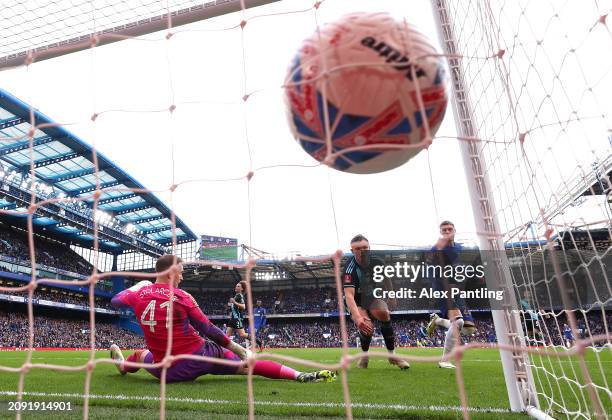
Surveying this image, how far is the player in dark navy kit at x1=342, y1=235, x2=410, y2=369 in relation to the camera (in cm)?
407

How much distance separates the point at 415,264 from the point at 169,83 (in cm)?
2464

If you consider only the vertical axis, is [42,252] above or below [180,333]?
above

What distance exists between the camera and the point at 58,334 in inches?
1033

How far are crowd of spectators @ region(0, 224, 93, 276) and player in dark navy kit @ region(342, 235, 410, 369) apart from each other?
27.4 m

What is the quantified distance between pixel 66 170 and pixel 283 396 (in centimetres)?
2631

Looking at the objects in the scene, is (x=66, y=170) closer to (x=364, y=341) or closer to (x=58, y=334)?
(x=58, y=334)

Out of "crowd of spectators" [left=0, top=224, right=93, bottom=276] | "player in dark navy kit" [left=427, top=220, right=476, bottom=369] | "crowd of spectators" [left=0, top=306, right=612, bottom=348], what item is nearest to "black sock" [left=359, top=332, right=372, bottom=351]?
"player in dark navy kit" [left=427, top=220, right=476, bottom=369]

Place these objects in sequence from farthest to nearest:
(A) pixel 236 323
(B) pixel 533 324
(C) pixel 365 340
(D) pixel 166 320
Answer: (A) pixel 236 323 < (C) pixel 365 340 < (D) pixel 166 320 < (B) pixel 533 324

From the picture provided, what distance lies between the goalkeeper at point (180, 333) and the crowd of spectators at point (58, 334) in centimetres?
2298

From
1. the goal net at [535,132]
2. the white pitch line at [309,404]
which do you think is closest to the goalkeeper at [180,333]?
the white pitch line at [309,404]

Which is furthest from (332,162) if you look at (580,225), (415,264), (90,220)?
(90,220)

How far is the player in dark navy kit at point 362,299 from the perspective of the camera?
4074mm

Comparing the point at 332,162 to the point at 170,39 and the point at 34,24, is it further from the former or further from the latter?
the point at 34,24

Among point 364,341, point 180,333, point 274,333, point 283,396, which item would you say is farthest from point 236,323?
point 274,333
